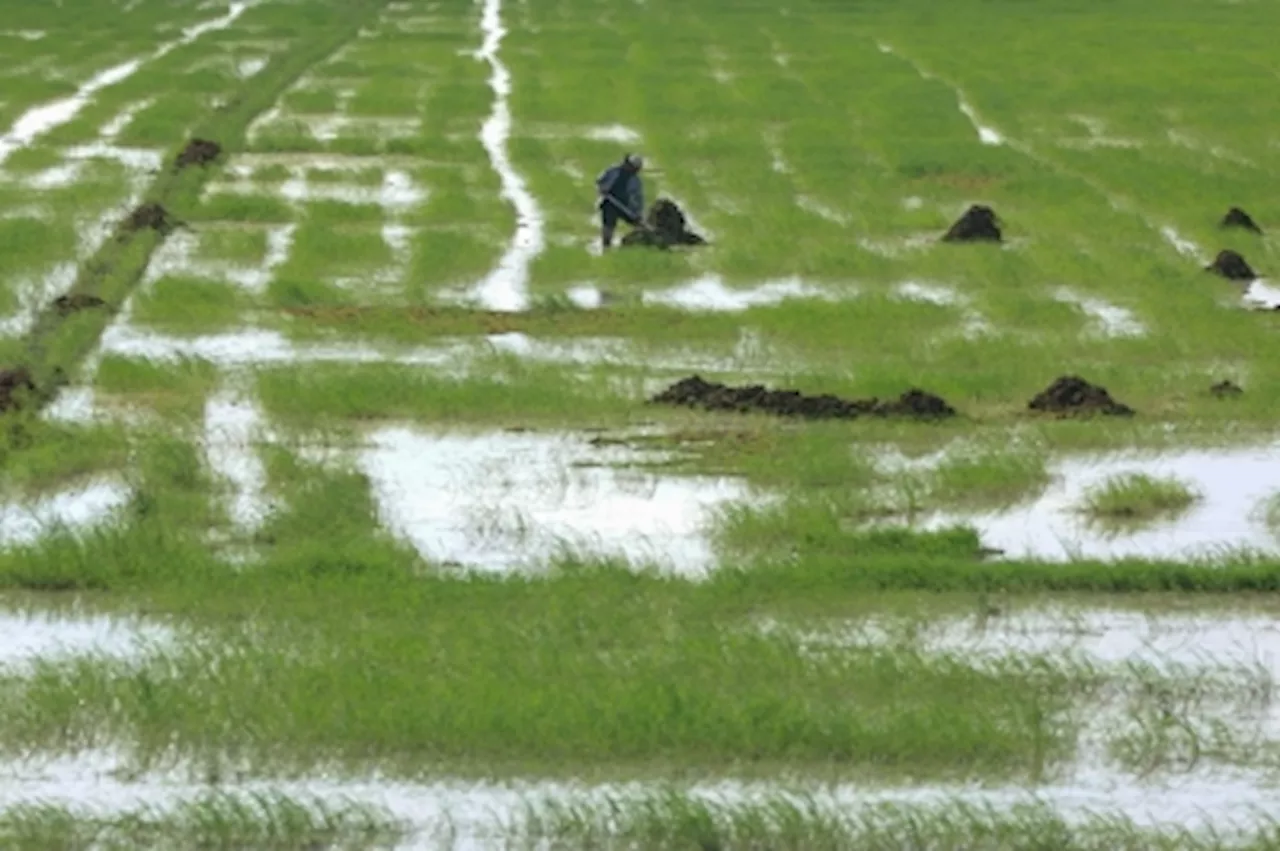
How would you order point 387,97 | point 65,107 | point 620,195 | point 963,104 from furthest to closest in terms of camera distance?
point 963,104
point 387,97
point 65,107
point 620,195

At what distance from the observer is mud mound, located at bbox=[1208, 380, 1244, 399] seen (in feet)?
38.0

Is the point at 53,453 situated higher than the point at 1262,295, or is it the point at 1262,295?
the point at 53,453

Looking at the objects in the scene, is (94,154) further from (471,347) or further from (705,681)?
(705,681)

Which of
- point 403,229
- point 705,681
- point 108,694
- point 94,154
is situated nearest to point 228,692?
point 108,694

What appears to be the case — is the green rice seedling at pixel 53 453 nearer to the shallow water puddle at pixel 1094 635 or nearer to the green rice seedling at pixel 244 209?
the shallow water puddle at pixel 1094 635

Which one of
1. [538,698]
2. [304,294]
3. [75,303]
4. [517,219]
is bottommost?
[517,219]

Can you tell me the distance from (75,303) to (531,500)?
15.5ft

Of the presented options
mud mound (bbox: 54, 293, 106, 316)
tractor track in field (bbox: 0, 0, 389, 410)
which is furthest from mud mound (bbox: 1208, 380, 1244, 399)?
mud mound (bbox: 54, 293, 106, 316)

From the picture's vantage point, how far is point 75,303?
532 inches

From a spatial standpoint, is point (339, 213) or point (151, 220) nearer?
point (151, 220)

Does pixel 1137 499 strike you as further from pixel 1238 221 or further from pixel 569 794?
pixel 1238 221

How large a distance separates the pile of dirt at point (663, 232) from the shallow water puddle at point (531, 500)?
5.08 metres

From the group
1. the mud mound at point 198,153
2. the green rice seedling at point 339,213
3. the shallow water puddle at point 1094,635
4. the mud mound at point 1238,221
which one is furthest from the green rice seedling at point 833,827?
the mud mound at point 198,153

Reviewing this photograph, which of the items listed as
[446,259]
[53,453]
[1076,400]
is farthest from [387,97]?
[53,453]
